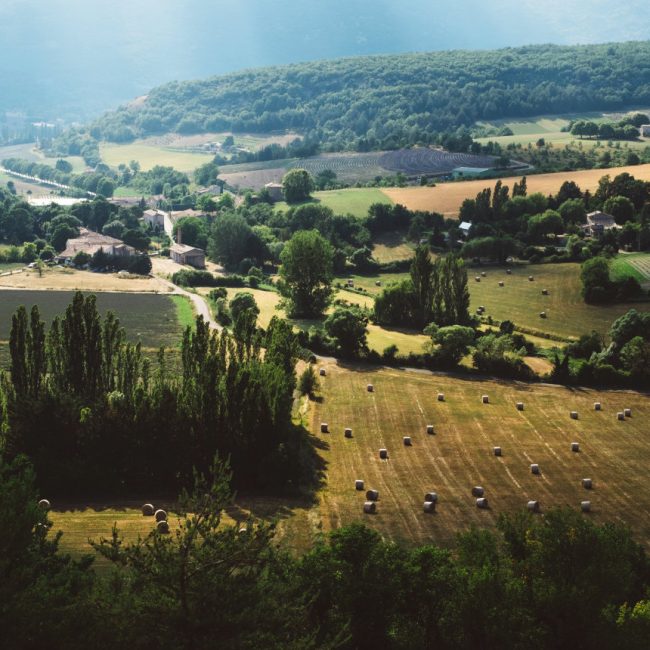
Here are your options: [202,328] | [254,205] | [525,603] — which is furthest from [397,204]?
[525,603]

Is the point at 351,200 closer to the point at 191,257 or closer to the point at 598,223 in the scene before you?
the point at 191,257

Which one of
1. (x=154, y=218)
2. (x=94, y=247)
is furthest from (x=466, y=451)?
(x=154, y=218)

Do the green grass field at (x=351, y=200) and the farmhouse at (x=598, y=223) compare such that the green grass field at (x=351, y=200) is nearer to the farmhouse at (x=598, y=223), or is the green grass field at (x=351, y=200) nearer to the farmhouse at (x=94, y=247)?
the farmhouse at (x=598, y=223)

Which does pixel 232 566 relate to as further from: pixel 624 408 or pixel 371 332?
pixel 371 332

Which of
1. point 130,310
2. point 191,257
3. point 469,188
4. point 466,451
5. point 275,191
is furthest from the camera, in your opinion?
point 275,191

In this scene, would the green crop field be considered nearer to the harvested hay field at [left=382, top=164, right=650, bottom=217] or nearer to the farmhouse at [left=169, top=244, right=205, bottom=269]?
the farmhouse at [left=169, top=244, right=205, bottom=269]

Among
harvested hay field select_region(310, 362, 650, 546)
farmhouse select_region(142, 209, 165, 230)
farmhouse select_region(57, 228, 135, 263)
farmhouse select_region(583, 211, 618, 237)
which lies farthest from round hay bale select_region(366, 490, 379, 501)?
farmhouse select_region(142, 209, 165, 230)

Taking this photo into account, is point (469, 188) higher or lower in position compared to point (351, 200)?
higher
